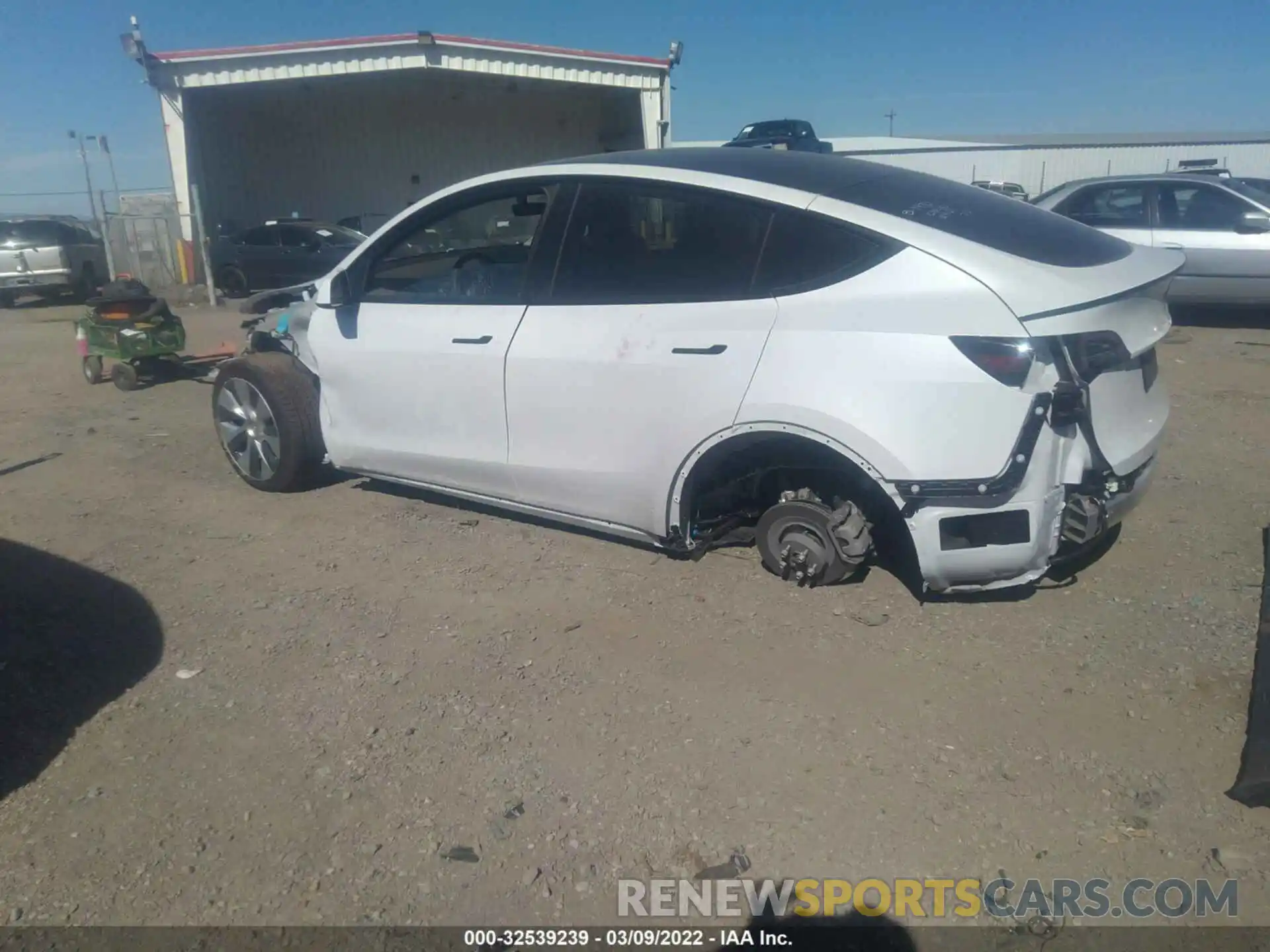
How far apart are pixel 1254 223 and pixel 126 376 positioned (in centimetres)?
1135

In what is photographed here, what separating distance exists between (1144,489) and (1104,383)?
613mm

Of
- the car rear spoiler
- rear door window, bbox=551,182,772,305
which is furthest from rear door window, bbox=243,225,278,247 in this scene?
rear door window, bbox=551,182,772,305

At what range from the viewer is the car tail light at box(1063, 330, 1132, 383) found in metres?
3.38

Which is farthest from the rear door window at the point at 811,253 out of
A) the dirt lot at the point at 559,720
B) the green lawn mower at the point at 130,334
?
the green lawn mower at the point at 130,334

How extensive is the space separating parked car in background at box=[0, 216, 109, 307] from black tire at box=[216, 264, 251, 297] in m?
2.13

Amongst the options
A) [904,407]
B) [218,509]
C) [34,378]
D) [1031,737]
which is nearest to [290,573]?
[218,509]

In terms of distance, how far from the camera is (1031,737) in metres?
3.16

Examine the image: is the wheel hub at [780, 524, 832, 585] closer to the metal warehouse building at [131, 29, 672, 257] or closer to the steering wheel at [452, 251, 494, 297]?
the steering wheel at [452, 251, 494, 297]

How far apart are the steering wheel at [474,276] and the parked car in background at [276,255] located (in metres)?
13.9

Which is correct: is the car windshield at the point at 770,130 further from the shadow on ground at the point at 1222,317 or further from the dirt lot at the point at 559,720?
the dirt lot at the point at 559,720

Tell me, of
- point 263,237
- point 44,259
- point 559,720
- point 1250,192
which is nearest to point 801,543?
point 559,720

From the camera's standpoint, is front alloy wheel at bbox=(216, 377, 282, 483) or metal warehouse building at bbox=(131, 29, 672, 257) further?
metal warehouse building at bbox=(131, 29, 672, 257)

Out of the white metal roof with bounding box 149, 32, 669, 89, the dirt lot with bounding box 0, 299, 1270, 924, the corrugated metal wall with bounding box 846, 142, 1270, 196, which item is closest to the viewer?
the dirt lot with bounding box 0, 299, 1270, 924

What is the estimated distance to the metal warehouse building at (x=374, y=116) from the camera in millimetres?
17438
